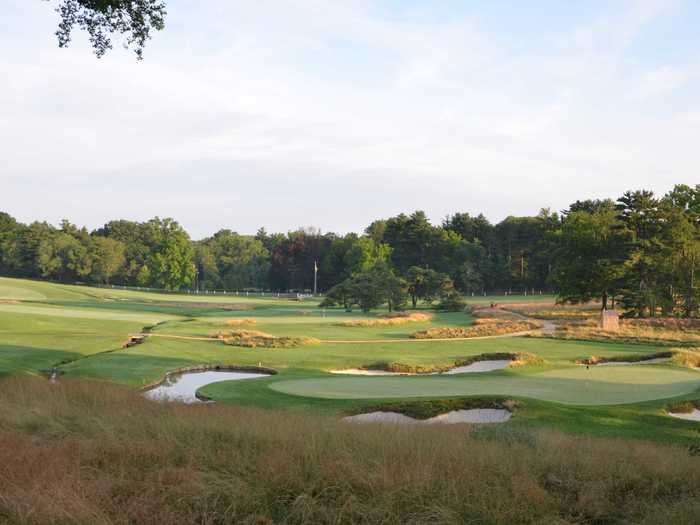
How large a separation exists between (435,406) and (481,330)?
30139mm

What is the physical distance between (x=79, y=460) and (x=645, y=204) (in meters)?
61.5

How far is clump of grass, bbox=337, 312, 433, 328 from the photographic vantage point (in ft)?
170

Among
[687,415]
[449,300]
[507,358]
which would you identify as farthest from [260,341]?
[449,300]

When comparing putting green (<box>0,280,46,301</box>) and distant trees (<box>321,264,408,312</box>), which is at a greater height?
distant trees (<box>321,264,408,312</box>)

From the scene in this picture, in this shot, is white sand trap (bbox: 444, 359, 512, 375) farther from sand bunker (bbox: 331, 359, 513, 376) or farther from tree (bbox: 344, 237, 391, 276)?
tree (bbox: 344, 237, 391, 276)

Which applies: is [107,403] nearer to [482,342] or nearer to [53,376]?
[53,376]

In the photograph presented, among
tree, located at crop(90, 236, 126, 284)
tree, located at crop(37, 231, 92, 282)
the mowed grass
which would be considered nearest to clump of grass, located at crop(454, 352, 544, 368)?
the mowed grass

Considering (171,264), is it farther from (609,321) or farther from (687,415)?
(687,415)

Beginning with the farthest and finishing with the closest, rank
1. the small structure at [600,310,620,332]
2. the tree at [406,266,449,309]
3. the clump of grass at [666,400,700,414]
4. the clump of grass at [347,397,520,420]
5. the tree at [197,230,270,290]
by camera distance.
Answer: the tree at [197,230,270,290] < the tree at [406,266,449,309] < the small structure at [600,310,620,332] < the clump of grass at [666,400,700,414] < the clump of grass at [347,397,520,420]

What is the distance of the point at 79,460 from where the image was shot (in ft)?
28.2

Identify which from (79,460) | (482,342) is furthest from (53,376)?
(482,342)

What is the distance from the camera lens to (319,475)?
8.26m

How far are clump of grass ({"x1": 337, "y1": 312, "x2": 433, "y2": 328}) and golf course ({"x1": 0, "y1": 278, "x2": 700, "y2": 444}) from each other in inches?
137

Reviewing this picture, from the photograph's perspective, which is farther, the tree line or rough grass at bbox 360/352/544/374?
the tree line
